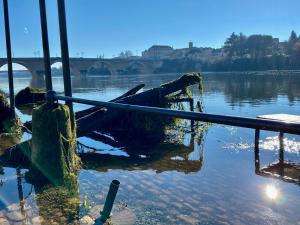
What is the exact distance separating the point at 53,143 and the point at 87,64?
11424 cm

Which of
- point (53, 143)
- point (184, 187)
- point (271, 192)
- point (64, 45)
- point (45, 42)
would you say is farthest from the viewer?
point (64, 45)

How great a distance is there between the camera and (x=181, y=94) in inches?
640

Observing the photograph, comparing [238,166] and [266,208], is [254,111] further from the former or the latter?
[266,208]

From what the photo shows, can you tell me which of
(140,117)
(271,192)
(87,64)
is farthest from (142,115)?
(87,64)

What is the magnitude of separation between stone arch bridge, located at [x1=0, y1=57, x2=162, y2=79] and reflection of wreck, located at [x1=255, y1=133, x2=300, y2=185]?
92176mm

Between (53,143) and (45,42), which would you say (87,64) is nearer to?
(45,42)

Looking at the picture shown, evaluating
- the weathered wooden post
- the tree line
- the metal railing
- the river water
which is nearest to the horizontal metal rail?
the metal railing

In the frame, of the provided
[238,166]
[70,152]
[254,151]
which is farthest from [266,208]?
[254,151]

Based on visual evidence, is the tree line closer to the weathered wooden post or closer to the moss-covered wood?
the moss-covered wood

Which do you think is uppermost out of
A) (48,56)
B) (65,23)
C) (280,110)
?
(65,23)

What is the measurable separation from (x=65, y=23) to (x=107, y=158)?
414cm

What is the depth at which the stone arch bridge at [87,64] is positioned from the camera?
331 ft

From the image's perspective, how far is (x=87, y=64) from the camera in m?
118

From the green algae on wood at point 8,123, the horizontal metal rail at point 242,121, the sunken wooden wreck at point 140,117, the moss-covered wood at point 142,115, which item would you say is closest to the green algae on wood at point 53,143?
the horizontal metal rail at point 242,121
